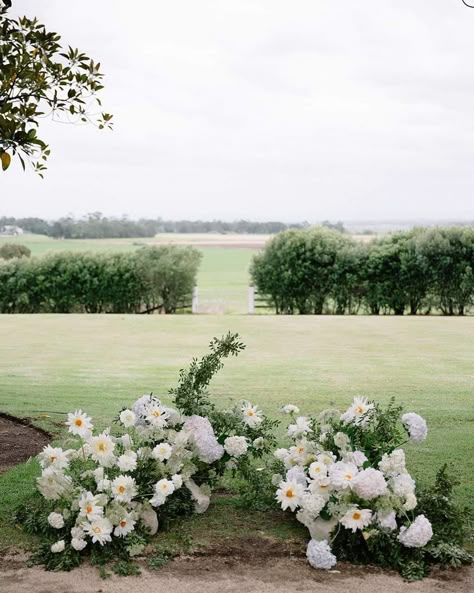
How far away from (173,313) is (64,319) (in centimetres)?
477

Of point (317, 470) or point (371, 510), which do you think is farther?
point (317, 470)

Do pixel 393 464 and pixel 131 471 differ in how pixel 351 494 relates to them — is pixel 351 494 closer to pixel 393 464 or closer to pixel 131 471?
pixel 393 464

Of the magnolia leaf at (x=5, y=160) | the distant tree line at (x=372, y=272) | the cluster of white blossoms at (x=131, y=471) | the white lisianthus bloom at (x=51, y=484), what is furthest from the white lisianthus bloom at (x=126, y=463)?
the distant tree line at (x=372, y=272)

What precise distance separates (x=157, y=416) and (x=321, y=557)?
1.42 metres

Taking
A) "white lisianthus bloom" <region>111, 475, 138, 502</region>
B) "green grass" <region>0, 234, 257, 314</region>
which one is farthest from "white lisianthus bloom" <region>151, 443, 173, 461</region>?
"green grass" <region>0, 234, 257, 314</region>

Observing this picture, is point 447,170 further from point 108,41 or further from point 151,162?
point 108,41

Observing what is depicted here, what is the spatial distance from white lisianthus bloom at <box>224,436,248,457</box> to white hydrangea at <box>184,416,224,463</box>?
0.05m

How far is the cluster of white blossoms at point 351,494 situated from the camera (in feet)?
14.8

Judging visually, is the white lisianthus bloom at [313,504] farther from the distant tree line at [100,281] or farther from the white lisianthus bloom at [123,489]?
the distant tree line at [100,281]

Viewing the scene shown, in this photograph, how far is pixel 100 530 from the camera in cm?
453

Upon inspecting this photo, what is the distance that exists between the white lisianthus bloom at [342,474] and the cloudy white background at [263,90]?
11.0 ft

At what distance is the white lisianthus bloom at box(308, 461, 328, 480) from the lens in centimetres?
471

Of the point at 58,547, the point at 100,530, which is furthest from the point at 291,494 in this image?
the point at 58,547

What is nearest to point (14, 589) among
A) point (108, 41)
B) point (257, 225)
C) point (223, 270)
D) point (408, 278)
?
point (108, 41)
